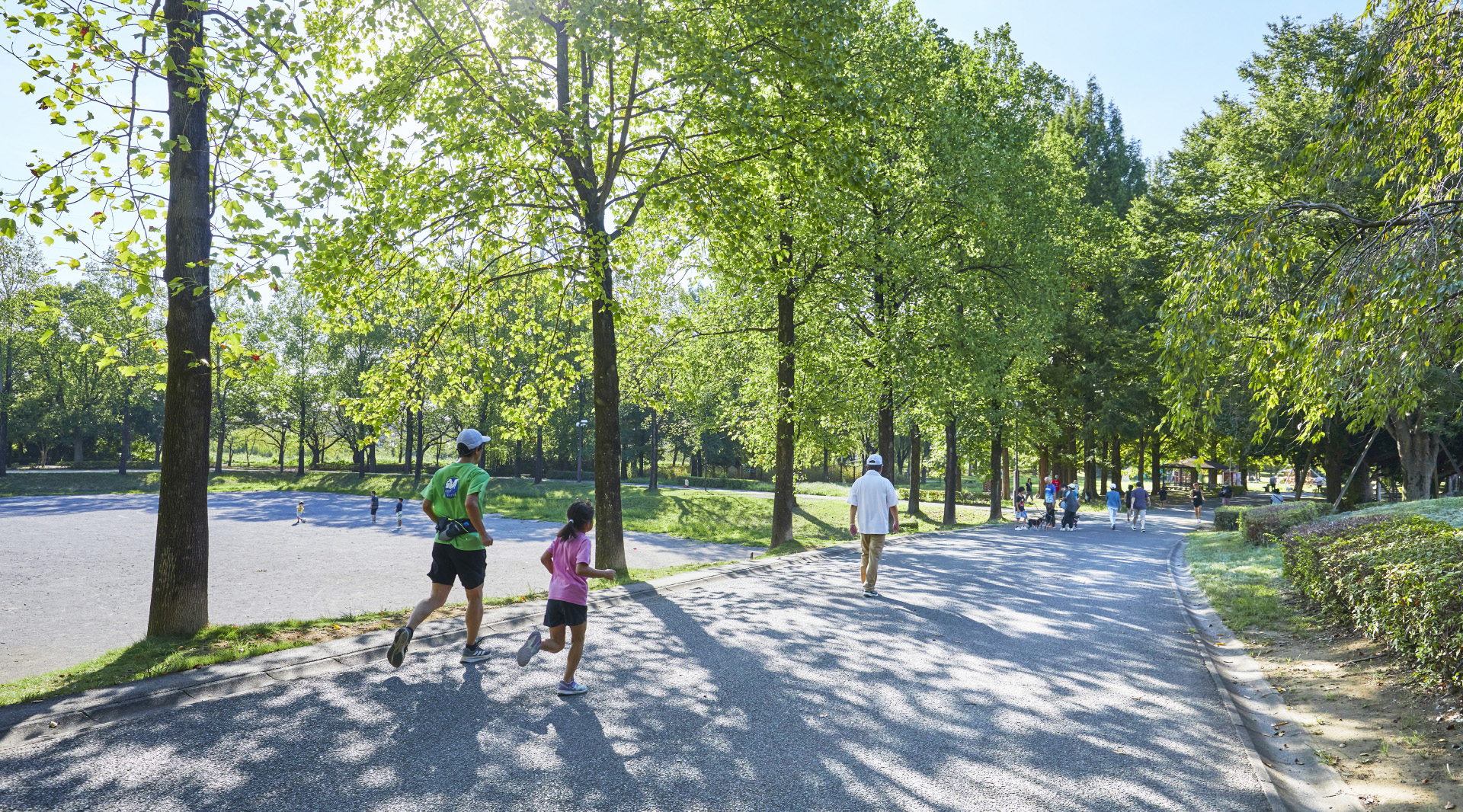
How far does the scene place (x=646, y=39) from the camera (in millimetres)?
9156

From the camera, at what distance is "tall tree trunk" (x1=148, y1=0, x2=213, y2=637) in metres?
6.90

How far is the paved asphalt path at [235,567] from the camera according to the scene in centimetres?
981

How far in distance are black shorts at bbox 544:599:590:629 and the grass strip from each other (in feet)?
8.89

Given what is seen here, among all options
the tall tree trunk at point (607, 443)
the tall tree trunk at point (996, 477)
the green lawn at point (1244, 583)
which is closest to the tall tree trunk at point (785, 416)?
the tall tree trunk at point (607, 443)

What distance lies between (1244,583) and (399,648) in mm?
11475

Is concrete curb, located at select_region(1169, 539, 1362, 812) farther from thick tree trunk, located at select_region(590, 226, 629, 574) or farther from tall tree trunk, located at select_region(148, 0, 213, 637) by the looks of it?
tall tree trunk, located at select_region(148, 0, 213, 637)

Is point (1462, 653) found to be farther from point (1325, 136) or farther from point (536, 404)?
point (536, 404)

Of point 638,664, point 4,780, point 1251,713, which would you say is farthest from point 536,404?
point 1251,713

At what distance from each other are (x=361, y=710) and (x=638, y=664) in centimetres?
213

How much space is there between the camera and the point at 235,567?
1566 cm

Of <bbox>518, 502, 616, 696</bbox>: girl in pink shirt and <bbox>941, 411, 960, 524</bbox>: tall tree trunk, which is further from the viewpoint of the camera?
<bbox>941, 411, 960, 524</bbox>: tall tree trunk

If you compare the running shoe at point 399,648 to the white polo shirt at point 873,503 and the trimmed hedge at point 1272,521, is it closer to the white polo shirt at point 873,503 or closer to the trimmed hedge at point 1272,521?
the white polo shirt at point 873,503

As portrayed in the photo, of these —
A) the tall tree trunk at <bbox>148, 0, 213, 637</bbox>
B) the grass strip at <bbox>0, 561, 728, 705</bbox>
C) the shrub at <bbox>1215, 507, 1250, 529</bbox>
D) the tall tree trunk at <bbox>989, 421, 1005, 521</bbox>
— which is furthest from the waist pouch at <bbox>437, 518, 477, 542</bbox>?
the shrub at <bbox>1215, 507, 1250, 529</bbox>

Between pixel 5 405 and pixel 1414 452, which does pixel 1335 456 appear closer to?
pixel 1414 452
